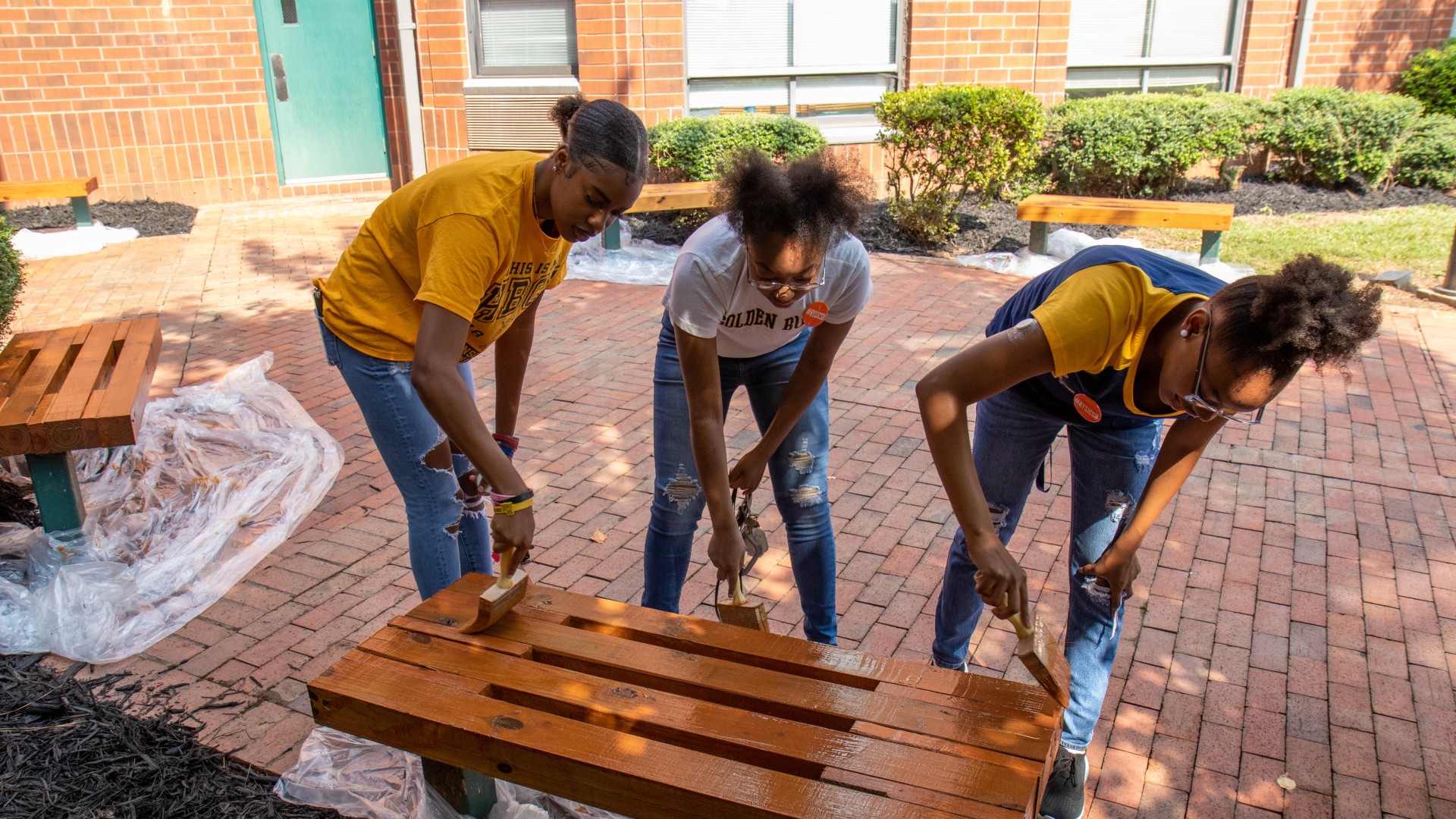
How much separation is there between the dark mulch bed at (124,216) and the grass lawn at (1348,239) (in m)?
8.53

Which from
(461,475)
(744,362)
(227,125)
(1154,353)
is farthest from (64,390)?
(227,125)

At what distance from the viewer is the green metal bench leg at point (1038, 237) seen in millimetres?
7922

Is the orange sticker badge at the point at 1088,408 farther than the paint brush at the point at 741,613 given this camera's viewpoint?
No

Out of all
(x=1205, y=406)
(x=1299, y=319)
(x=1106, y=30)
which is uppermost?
(x=1106, y=30)

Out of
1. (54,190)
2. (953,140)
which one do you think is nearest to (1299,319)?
(953,140)

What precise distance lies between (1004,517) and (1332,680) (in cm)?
128

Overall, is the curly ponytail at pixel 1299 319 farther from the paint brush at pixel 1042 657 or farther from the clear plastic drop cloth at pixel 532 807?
the clear plastic drop cloth at pixel 532 807

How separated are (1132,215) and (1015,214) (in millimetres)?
2153

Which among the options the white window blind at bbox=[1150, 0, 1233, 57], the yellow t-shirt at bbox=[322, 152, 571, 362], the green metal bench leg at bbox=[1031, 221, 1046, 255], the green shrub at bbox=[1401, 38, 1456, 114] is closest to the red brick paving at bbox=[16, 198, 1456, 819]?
the yellow t-shirt at bbox=[322, 152, 571, 362]

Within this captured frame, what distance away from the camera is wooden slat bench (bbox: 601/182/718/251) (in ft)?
25.4

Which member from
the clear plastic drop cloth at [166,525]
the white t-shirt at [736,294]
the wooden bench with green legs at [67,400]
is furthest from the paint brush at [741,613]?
the wooden bench with green legs at [67,400]

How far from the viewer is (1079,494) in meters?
2.56

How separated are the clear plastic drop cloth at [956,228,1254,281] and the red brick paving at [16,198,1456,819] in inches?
51.7

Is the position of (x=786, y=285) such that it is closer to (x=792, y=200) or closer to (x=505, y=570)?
(x=792, y=200)
